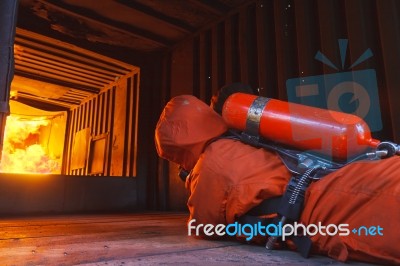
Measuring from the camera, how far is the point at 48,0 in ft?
14.6

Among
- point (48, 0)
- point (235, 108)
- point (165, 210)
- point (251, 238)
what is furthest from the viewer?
point (165, 210)

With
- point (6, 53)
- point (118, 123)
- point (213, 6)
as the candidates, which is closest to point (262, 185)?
point (6, 53)

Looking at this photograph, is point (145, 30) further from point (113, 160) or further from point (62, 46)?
point (113, 160)

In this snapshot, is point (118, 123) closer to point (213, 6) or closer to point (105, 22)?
point (105, 22)

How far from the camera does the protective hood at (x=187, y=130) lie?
2072mm

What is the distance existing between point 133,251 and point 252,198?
2.31 ft

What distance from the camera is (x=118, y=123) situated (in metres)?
6.47

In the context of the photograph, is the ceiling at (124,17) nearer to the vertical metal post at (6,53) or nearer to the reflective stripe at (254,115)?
the vertical metal post at (6,53)

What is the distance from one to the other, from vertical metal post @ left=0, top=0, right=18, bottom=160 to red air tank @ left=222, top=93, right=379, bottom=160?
1416mm

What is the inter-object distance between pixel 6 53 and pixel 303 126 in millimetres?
1911

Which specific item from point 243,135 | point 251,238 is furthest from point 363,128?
point 251,238

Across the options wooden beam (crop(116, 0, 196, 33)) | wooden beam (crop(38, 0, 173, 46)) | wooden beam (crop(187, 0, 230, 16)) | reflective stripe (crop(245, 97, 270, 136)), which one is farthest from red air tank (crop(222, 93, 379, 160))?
wooden beam (crop(38, 0, 173, 46))

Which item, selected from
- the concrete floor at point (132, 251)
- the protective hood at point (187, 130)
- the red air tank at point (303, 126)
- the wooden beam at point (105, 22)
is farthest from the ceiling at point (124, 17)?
the concrete floor at point (132, 251)

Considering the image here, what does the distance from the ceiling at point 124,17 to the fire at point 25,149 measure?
550 centimetres
